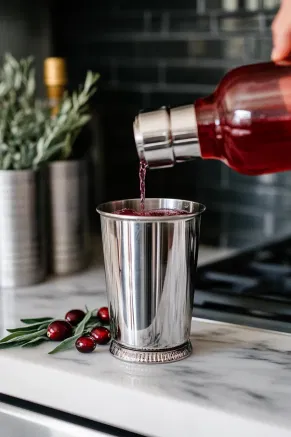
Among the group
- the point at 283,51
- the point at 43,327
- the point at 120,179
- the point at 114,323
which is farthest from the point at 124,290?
the point at 120,179

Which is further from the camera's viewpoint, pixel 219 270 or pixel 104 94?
pixel 104 94

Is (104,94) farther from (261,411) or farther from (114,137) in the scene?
(261,411)

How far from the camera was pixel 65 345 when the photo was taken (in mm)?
944

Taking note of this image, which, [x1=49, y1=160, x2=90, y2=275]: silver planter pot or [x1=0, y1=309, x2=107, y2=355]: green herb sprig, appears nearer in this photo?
[x1=0, y1=309, x2=107, y2=355]: green herb sprig

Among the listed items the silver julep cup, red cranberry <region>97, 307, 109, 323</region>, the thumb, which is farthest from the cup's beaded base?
the thumb

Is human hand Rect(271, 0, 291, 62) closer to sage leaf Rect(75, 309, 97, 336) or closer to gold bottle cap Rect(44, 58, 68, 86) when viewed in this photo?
sage leaf Rect(75, 309, 97, 336)

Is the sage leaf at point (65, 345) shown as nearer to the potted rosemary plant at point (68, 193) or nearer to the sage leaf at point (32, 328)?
the sage leaf at point (32, 328)

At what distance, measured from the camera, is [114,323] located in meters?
0.93

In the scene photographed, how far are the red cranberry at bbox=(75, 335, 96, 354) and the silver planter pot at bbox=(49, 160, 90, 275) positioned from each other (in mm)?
387

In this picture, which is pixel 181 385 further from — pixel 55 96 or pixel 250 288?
pixel 55 96

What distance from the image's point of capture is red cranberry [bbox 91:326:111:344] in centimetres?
96

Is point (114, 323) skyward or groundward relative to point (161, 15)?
groundward

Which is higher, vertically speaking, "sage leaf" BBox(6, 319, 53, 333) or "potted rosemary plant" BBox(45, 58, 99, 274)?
"potted rosemary plant" BBox(45, 58, 99, 274)

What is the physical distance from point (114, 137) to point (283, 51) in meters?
0.76
